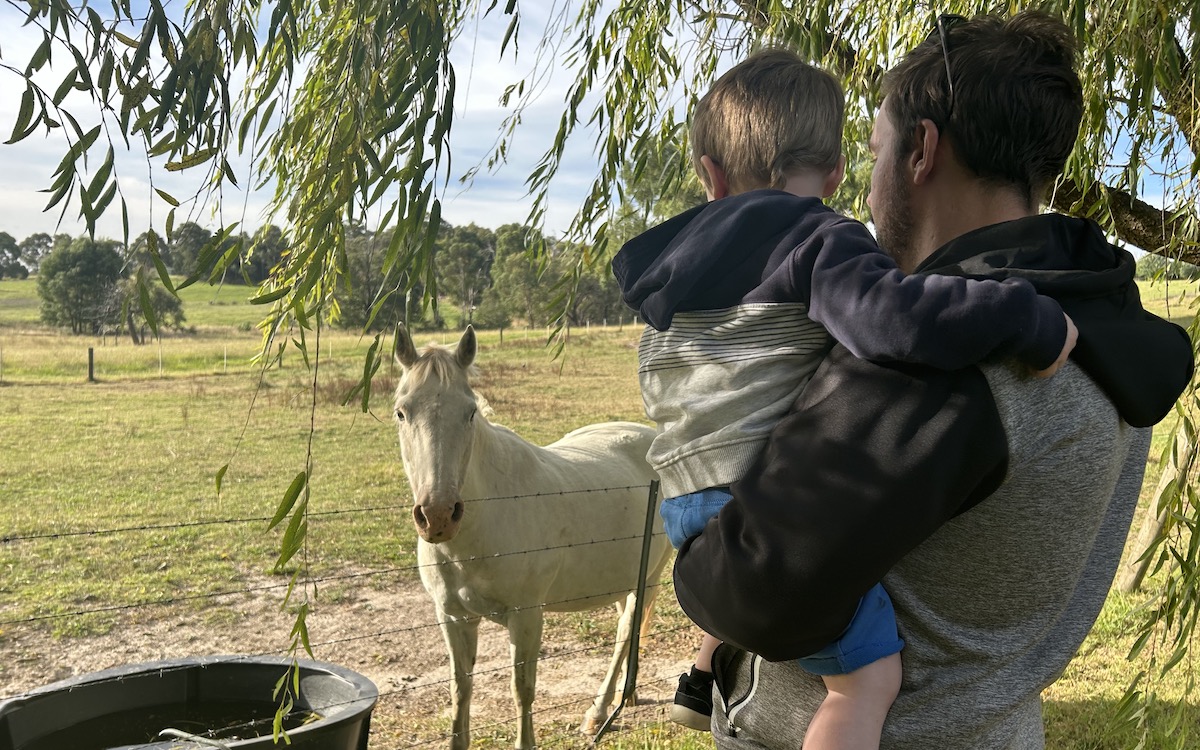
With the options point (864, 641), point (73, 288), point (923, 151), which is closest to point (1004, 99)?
point (923, 151)

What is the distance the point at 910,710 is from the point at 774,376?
0.51m

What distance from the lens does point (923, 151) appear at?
1255 millimetres

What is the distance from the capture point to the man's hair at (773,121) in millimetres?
1509

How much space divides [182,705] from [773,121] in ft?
9.53

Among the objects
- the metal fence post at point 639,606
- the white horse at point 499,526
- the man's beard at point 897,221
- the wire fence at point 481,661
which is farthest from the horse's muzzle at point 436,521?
the man's beard at point 897,221

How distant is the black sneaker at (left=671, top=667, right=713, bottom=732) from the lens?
1771 mm

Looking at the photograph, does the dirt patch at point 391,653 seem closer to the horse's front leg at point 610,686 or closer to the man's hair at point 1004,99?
the horse's front leg at point 610,686

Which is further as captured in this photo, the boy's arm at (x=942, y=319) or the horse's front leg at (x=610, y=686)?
the horse's front leg at (x=610, y=686)

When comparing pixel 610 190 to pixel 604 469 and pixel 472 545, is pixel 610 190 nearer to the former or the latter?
pixel 472 545

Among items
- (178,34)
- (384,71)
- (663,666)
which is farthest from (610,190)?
(663,666)

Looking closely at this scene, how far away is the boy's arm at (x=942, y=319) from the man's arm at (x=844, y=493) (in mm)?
40

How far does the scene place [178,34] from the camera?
143 centimetres

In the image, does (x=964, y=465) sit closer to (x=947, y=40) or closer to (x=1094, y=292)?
(x=1094, y=292)

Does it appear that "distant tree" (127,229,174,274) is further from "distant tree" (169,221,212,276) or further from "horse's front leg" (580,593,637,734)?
"horse's front leg" (580,593,637,734)
